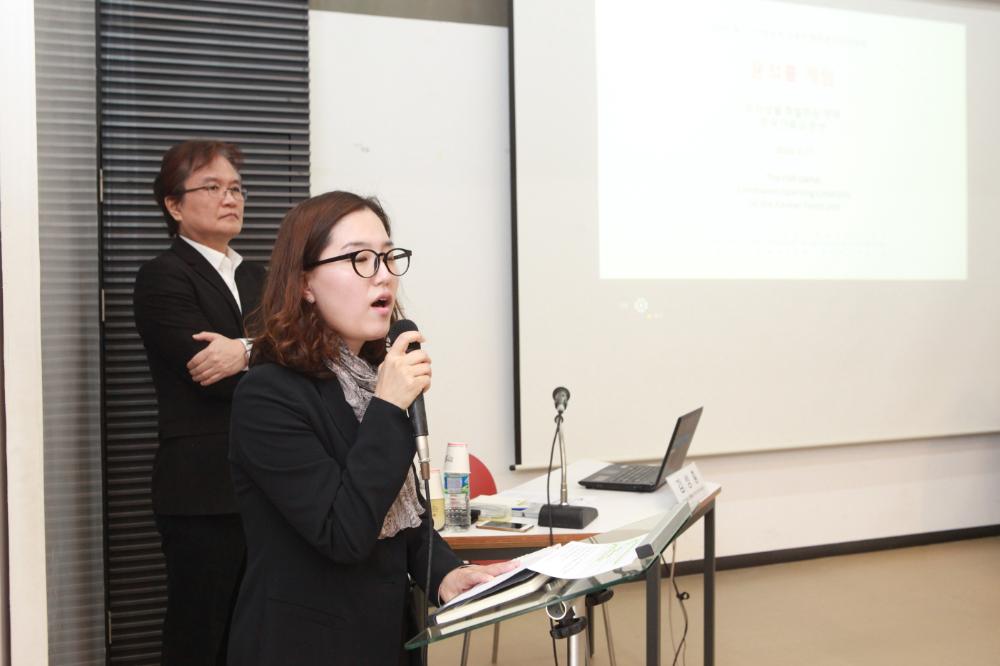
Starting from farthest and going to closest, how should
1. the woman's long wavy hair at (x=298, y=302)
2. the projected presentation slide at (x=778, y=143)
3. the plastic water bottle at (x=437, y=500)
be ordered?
the projected presentation slide at (x=778, y=143)
the plastic water bottle at (x=437, y=500)
the woman's long wavy hair at (x=298, y=302)

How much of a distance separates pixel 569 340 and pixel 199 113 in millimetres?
1828

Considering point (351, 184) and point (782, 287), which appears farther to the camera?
point (782, 287)

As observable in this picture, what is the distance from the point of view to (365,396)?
1416 millimetres

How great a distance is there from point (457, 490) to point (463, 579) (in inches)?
29.1

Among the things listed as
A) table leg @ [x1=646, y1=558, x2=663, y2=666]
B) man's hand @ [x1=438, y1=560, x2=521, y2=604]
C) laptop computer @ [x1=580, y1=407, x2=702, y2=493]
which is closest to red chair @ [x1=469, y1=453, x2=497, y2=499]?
laptop computer @ [x1=580, y1=407, x2=702, y2=493]

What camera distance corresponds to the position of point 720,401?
4.13 metres

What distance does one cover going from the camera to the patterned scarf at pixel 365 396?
4.55 feet

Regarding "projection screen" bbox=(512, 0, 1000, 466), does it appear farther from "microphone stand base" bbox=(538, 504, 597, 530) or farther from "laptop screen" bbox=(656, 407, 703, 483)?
"microphone stand base" bbox=(538, 504, 597, 530)

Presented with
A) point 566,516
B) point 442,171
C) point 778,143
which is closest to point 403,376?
point 566,516

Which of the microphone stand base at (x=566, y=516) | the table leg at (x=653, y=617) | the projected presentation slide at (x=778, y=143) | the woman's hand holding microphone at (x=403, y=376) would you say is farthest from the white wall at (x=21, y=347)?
the projected presentation slide at (x=778, y=143)

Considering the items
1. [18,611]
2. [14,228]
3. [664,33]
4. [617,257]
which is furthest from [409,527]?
[664,33]

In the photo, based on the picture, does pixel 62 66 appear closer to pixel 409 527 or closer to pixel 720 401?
pixel 409 527

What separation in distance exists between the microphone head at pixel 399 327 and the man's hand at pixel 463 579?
0.43m

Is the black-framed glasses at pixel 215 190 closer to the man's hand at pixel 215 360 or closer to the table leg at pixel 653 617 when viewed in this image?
the man's hand at pixel 215 360
